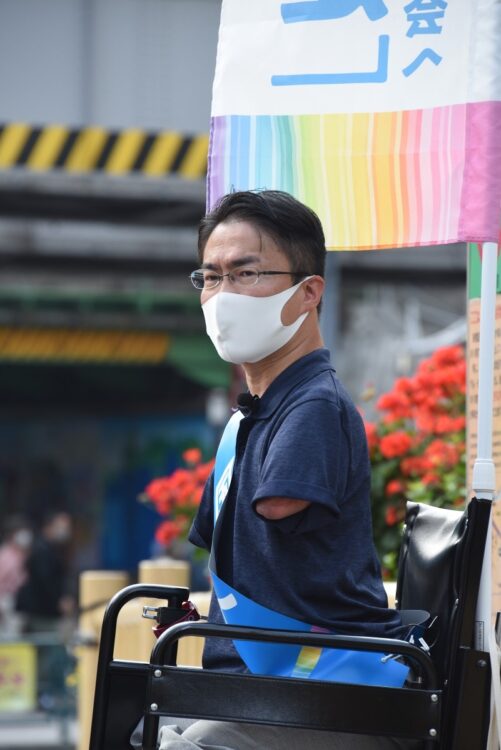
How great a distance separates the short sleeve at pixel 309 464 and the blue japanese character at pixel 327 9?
0.94m

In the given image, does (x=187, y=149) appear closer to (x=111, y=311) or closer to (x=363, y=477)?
(x=111, y=311)

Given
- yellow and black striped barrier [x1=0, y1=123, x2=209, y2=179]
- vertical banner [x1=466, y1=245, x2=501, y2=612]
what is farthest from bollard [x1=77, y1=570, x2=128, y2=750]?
yellow and black striped barrier [x1=0, y1=123, x2=209, y2=179]

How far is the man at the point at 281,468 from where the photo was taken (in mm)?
2674

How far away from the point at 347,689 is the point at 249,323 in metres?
0.73

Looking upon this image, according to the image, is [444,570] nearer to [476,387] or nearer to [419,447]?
[476,387]

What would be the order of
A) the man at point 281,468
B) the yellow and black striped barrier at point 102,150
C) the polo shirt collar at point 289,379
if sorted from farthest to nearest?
1. the yellow and black striped barrier at point 102,150
2. the polo shirt collar at point 289,379
3. the man at point 281,468

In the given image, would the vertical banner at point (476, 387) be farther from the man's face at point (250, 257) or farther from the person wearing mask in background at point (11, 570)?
the person wearing mask in background at point (11, 570)

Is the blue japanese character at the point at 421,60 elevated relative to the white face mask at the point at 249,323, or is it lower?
Answer: elevated

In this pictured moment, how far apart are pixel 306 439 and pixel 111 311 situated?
13529 millimetres

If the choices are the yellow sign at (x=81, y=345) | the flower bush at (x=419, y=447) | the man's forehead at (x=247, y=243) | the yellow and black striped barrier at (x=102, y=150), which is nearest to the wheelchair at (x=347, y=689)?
the man's forehead at (x=247, y=243)

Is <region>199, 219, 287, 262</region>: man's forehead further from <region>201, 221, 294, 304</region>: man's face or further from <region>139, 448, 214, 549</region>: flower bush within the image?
<region>139, 448, 214, 549</region>: flower bush

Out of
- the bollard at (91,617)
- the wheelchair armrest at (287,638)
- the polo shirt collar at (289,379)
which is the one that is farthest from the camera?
the bollard at (91,617)

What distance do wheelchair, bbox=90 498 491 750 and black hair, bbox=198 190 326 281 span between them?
592mm

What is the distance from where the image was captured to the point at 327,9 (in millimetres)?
3213
